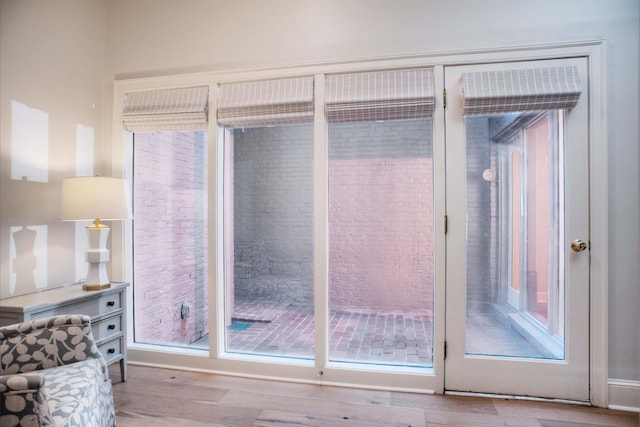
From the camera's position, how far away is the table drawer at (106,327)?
2.12 meters

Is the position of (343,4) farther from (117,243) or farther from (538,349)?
(538,349)

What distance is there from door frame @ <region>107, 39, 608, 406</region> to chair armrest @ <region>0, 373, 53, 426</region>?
134cm

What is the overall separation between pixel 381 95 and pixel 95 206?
200cm

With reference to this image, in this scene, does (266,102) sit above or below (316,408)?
above

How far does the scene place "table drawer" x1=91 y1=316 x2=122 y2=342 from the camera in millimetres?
2125

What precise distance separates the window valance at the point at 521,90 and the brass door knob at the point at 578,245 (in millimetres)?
854

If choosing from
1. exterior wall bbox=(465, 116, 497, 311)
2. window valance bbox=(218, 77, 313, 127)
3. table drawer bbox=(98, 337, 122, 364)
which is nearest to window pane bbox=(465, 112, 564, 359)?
exterior wall bbox=(465, 116, 497, 311)

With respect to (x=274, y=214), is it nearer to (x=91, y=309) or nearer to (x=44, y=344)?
(x=91, y=309)

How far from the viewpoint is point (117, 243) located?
263 centimetres

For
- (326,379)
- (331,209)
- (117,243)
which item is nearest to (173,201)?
(117,243)

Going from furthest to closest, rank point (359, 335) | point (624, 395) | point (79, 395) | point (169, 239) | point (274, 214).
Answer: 1. point (169, 239)
2. point (274, 214)
3. point (359, 335)
4. point (624, 395)
5. point (79, 395)

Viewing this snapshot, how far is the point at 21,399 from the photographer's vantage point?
1.16m

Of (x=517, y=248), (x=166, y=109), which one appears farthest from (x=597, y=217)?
(x=166, y=109)

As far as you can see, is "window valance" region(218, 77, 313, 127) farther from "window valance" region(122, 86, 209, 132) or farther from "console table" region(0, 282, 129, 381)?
"console table" region(0, 282, 129, 381)
